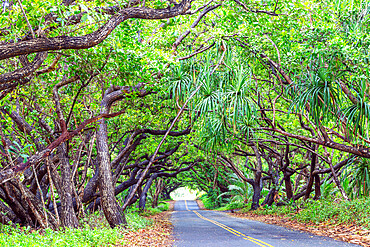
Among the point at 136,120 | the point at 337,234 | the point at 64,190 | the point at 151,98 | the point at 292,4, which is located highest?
the point at 292,4

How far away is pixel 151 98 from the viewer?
13.5 metres

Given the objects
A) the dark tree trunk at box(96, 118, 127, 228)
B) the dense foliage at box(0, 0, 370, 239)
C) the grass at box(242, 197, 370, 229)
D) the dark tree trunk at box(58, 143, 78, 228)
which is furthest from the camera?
the grass at box(242, 197, 370, 229)

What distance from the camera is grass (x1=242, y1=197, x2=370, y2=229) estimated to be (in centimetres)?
1240

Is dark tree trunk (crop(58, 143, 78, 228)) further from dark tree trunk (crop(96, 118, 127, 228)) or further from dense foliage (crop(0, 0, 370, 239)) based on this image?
dark tree trunk (crop(96, 118, 127, 228))

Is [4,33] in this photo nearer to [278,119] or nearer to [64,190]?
[64,190]

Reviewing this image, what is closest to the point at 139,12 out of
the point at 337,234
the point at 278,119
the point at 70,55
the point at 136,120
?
the point at 70,55

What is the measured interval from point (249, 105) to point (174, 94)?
7.62ft

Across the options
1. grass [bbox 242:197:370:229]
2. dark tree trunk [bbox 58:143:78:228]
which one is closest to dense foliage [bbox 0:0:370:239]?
dark tree trunk [bbox 58:143:78:228]

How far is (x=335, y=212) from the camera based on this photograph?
14578mm

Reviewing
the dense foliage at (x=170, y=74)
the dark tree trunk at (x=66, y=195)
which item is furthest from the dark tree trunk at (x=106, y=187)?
the dark tree trunk at (x=66, y=195)

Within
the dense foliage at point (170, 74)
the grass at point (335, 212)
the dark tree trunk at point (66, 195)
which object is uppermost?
the dense foliage at point (170, 74)

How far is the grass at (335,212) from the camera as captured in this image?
12.4 m

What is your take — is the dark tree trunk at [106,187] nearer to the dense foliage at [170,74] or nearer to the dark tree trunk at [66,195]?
the dense foliage at [170,74]

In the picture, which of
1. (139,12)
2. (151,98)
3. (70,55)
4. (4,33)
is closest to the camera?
(139,12)
